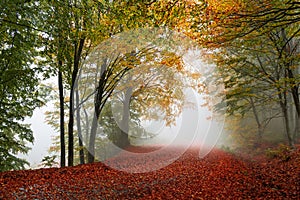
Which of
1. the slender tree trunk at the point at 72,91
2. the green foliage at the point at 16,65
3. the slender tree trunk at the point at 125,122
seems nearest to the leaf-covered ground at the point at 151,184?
the slender tree trunk at the point at 72,91

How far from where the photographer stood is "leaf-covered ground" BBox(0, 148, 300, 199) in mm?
5602

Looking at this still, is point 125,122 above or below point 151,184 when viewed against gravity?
above

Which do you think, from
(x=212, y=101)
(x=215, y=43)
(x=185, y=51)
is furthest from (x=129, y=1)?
(x=212, y=101)

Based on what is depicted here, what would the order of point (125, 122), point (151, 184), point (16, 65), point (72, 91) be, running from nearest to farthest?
point (151, 184) < point (16, 65) < point (72, 91) < point (125, 122)

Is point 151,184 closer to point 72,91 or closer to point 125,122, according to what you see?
point 72,91

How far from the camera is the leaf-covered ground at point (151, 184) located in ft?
18.4

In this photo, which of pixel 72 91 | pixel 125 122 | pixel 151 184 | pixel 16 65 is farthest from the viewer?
pixel 125 122

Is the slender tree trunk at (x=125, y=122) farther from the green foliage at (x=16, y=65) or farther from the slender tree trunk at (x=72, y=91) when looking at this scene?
the green foliage at (x=16, y=65)

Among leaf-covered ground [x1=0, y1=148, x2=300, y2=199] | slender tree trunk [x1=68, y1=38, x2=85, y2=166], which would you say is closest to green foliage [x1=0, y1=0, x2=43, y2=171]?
slender tree trunk [x1=68, y1=38, x2=85, y2=166]

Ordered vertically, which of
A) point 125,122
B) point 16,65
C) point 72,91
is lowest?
point 125,122

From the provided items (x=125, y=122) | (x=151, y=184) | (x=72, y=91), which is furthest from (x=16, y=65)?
(x=125, y=122)

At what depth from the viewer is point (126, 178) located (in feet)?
24.3

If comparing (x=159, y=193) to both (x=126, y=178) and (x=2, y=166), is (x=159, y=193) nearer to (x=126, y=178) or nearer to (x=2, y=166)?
(x=126, y=178)

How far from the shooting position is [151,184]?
6.91 metres
